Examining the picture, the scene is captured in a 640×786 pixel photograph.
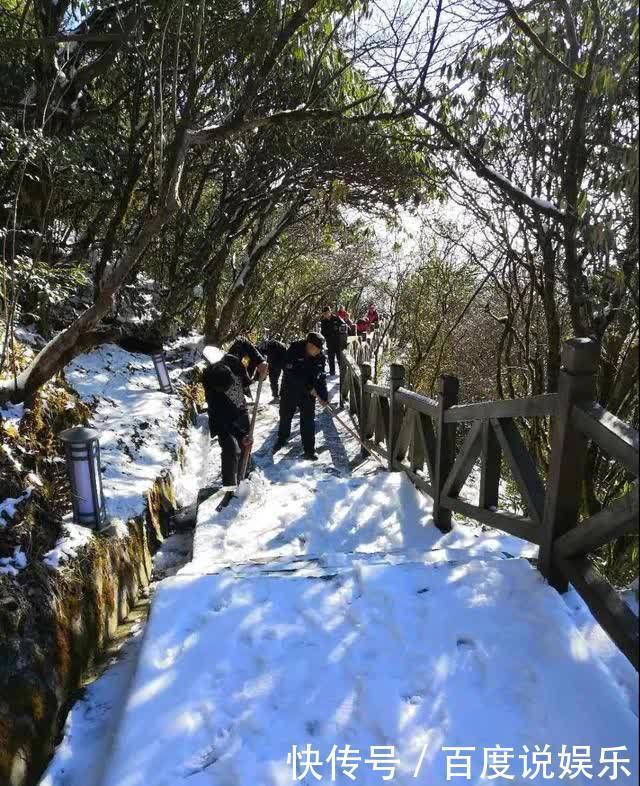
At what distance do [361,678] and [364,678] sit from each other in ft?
0.05

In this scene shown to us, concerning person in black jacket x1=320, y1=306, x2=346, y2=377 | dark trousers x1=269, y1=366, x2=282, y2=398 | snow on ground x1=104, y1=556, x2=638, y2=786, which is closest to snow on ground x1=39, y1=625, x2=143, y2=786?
snow on ground x1=104, y1=556, x2=638, y2=786

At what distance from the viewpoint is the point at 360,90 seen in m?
6.32

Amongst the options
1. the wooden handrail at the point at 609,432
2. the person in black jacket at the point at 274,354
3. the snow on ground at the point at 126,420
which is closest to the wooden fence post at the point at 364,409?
the person in black jacket at the point at 274,354

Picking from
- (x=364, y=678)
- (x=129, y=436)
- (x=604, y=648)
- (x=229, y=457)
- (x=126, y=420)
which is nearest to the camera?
(x=604, y=648)

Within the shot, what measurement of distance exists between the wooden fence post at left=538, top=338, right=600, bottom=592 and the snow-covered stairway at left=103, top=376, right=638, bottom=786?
0.22 m

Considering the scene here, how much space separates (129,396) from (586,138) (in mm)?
6500

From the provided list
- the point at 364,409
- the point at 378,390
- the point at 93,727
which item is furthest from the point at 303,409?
the point at 93,727

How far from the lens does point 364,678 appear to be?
8.00ft

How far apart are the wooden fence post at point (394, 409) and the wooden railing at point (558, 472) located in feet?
4.06

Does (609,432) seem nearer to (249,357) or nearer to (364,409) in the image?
(249,357)

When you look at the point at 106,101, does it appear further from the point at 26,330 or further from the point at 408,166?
the point at 408,166

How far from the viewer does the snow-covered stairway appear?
2072 millimetres

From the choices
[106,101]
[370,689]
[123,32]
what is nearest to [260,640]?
[370,689]

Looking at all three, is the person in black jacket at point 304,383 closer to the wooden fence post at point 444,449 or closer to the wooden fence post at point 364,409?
the wooden fence post at point 364,409
